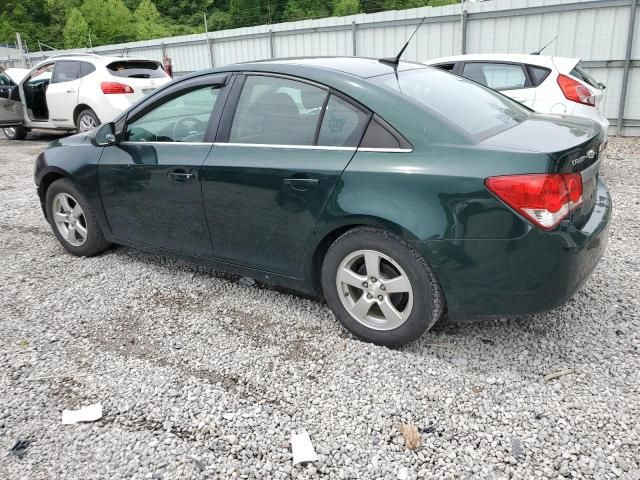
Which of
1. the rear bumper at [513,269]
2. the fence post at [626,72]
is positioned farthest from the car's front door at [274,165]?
the fence post at [626,72]

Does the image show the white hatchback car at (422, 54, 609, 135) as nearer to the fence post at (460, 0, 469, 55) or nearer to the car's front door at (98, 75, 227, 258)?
the car's front door at (98, 75, 227, 258)

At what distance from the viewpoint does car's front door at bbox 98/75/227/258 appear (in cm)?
365

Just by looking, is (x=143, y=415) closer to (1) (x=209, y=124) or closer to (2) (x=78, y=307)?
(2) (x=78, y=307)

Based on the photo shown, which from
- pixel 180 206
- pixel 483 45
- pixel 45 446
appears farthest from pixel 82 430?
pixel 483 45

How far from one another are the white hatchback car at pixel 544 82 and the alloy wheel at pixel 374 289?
14.4 ft

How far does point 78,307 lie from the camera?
3.79 metres

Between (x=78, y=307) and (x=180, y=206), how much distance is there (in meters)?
0.98

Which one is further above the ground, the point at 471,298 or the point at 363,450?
the point at 471,298

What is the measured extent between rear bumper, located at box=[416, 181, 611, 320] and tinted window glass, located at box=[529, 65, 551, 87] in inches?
185

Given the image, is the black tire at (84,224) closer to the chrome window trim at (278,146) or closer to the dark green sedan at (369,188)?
the dark green sedan at (369,188)

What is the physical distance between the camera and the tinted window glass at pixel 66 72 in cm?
1056

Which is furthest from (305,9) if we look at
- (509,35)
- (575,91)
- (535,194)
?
(535,194)

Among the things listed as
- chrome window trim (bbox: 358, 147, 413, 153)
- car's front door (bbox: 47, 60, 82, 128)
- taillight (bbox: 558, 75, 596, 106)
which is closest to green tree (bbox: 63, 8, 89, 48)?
car's front door (bbox: 47, 60, 82, 128)

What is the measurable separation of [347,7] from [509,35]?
140 ft
